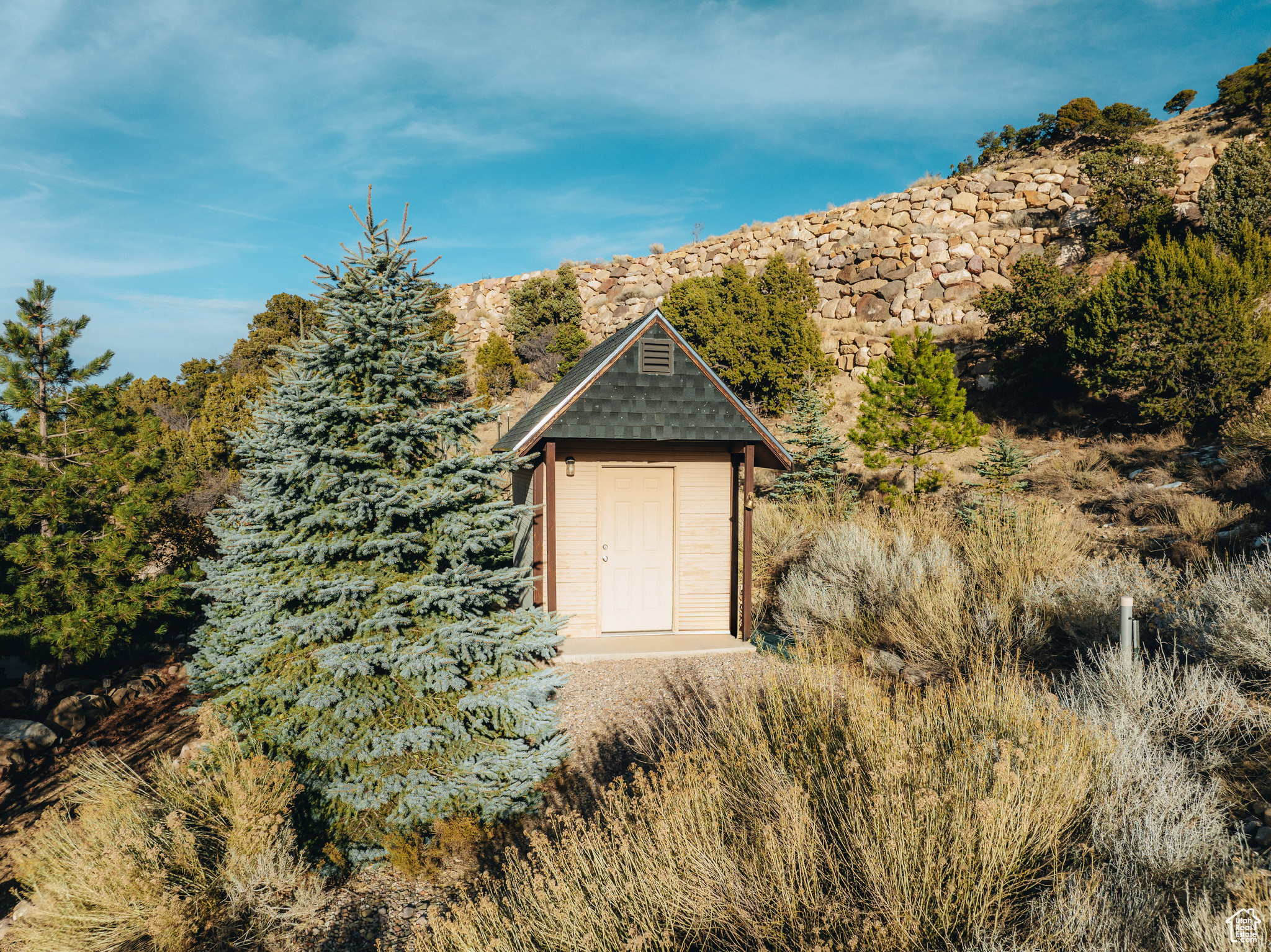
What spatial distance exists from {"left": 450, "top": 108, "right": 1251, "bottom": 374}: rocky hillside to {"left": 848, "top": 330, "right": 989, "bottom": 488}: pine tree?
10.6 m

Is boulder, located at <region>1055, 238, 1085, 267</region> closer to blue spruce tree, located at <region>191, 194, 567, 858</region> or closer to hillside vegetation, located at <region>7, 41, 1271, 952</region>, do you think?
hillside vegetation, located at <region>7, 41, 1271, 952</region>

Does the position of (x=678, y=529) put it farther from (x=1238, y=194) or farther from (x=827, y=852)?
(x=1238, y=194)

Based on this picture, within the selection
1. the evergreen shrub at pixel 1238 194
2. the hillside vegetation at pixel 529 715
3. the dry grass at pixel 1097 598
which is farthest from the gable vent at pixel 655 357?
the evergreen shrub at pixel 1238 194

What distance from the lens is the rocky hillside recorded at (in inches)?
999

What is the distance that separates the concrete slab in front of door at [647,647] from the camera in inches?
332

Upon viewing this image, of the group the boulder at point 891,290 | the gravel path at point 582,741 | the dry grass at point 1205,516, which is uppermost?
the boulder at point 891,290

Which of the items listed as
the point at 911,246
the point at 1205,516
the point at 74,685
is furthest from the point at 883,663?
the point at 911,246

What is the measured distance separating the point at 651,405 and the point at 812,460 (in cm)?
763

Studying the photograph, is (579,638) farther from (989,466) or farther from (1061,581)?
(989,466)

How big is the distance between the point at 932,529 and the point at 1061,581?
331 centimetres

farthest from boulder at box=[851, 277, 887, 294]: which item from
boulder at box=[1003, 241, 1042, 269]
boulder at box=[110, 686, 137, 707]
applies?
boulder at box=[110, 686, 137, 707]

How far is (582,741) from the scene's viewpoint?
19.4 feet

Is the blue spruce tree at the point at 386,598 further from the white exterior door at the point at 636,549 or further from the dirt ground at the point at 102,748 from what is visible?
the white exterior door at the point at 636,549

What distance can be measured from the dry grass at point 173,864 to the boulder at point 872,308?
28.5 metres
